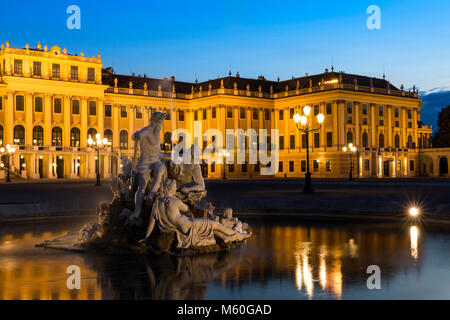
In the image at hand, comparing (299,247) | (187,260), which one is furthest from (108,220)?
(299,247)

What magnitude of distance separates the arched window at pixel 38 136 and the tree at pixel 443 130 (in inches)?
2337

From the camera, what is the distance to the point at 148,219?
12.2 m

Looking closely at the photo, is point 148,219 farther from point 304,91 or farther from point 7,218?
point 304,91

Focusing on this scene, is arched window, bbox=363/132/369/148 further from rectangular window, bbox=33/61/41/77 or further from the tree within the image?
rectangular window, bbox=33/61/41/77

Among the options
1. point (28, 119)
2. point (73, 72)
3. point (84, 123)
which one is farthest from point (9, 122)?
point (73, 72)

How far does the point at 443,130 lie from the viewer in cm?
9506

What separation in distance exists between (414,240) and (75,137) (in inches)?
2700

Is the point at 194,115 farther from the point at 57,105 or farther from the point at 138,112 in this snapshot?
the point at 57,105

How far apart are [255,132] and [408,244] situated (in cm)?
7438

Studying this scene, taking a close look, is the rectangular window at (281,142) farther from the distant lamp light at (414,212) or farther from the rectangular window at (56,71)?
the distant lamp light at (414,212)

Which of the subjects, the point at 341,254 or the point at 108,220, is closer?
the point at 341,254

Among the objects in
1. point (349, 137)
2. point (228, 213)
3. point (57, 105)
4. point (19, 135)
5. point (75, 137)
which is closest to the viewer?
point (228, 213)

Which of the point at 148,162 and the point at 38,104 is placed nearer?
the point at 148,162

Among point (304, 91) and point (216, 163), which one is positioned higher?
point (304, 91)
